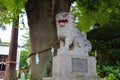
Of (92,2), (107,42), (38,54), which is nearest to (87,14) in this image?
(92,2)

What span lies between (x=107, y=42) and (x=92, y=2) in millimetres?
2865

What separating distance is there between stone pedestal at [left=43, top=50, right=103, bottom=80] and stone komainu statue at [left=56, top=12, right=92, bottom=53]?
11.7 inches

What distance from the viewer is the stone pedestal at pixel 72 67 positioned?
718cm

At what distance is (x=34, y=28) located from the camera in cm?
1005

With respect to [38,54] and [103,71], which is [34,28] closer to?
[38,54]

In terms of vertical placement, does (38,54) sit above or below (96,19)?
below

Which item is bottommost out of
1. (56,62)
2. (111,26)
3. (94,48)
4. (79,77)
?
(79,77)

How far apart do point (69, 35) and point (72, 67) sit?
3.39 ft

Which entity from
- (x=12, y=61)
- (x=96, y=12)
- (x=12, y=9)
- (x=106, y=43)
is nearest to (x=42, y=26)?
(x=12, y=9)

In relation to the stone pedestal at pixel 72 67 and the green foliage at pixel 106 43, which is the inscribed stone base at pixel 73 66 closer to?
the stone pedestal at pixel 72 67

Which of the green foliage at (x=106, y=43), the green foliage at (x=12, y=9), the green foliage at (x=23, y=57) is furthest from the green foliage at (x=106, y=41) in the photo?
the green foliage at (x=23, y=57)

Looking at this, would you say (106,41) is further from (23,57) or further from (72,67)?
(23,57)

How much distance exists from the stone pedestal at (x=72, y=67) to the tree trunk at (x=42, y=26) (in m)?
1.93

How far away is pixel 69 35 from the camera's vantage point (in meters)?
7.75
